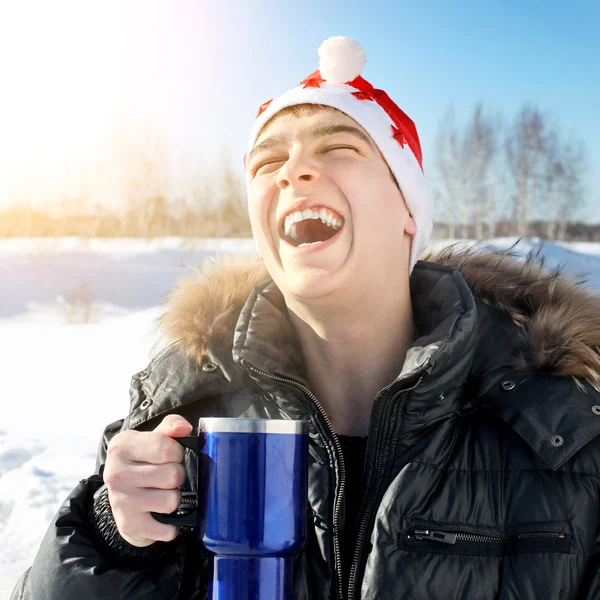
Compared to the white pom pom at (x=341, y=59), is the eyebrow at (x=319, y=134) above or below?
below

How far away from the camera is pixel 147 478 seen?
1090 mm

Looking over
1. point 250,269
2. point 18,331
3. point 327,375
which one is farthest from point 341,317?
point 18,331

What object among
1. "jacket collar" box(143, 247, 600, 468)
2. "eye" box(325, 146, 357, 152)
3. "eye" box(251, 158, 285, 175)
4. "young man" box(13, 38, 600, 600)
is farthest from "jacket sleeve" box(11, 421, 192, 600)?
"eye" box(325, 146, 357, 152)

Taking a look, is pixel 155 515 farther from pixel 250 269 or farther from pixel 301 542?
pixel 250 269

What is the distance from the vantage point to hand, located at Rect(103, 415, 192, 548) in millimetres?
1082

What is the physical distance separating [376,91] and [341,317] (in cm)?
72

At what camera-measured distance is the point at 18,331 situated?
801cm

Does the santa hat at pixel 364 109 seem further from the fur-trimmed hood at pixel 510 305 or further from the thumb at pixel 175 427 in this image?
the thumb at pixel 175 427

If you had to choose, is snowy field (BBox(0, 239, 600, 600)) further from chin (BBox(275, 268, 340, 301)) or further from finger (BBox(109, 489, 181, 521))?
finger (BBox(109, 489, 181, 521))

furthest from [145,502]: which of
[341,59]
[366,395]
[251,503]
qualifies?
[341,59]

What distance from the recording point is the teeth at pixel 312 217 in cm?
148

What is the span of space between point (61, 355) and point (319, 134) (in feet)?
17.8

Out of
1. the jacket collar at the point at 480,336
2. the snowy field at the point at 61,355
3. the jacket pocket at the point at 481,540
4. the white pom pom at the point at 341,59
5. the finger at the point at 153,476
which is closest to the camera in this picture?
the finger at the point at 153,476

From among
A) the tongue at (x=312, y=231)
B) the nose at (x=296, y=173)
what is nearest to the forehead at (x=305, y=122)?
the nose at (x=296, y=173)
